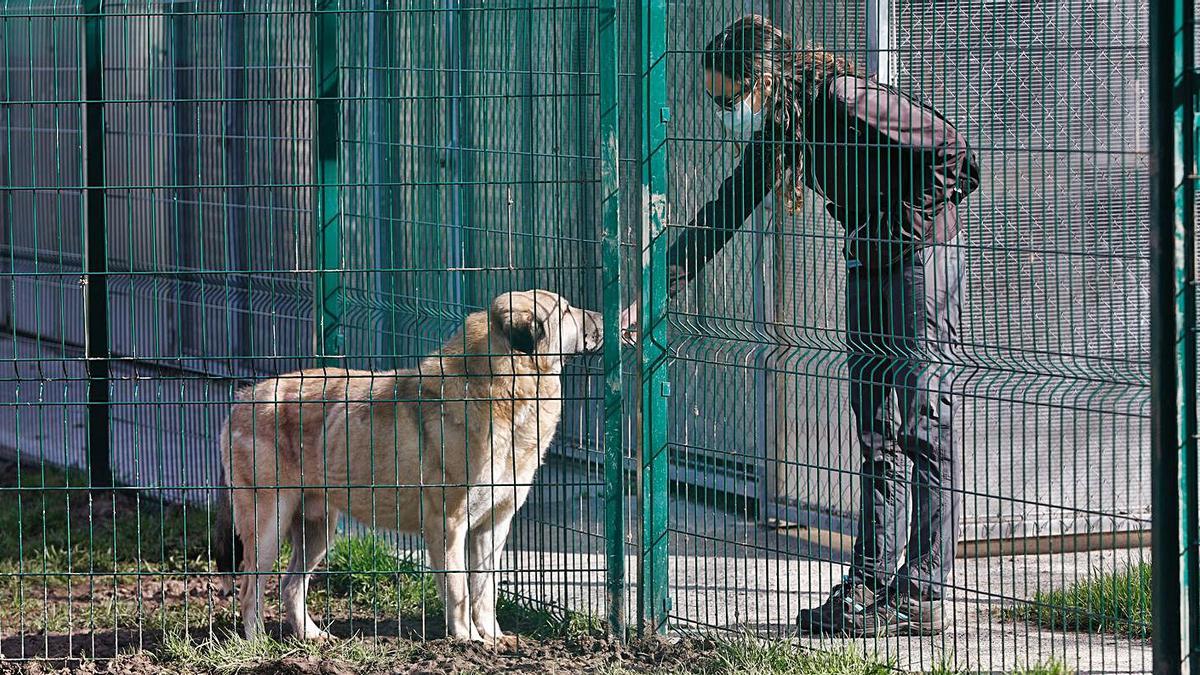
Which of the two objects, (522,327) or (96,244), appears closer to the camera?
(522,327)

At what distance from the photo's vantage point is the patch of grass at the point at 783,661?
5.52 meters

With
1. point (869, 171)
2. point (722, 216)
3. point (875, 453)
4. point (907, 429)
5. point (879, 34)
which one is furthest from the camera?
point (879, 34)

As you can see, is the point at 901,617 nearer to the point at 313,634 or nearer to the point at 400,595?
the point at 400,595

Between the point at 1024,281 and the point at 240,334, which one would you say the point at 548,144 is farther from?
the point at 240,334

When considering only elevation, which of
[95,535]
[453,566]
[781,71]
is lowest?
[95,535]

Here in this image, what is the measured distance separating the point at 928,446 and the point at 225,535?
3061 millimetres

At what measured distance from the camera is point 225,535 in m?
6.84

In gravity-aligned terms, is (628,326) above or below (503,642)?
above

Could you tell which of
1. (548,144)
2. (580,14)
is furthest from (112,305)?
(580,14)

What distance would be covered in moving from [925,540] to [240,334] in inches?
215

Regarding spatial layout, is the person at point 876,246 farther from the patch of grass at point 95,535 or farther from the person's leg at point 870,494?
the patch of grass at point 95,535

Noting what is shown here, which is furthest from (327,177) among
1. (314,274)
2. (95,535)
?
(95,535)

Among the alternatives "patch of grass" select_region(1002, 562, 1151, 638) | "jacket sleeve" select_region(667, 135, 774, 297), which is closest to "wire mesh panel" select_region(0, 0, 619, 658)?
"jacket sleeve" select_region(667, 135, 774, 297)

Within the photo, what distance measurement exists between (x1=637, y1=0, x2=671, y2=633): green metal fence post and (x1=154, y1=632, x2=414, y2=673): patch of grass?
1.01m
